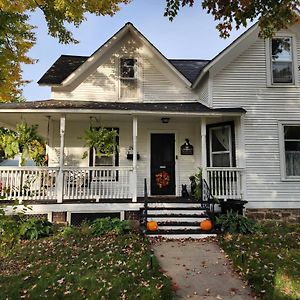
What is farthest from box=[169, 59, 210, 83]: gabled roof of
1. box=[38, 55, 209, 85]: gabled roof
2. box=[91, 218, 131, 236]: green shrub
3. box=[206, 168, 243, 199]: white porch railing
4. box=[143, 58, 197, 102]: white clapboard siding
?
box=[91, 218, 131, 236]: green shrub

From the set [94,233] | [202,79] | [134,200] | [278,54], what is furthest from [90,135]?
[278,54]

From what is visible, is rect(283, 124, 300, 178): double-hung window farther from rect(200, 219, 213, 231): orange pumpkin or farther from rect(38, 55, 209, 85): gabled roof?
rect(38, 55, 209, 85): gabled roof

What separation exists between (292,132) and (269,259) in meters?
5.65

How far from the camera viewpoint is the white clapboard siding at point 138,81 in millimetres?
11539

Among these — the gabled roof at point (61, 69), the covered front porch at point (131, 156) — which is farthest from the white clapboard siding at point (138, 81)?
the covered front porch at point (131, 156)

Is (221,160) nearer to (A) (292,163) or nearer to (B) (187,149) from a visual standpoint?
(B) (187,149)

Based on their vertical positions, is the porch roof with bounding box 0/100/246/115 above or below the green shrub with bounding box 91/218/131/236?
above

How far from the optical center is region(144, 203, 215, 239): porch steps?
793 cm

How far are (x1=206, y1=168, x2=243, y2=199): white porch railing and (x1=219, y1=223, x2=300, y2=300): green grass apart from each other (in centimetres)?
156

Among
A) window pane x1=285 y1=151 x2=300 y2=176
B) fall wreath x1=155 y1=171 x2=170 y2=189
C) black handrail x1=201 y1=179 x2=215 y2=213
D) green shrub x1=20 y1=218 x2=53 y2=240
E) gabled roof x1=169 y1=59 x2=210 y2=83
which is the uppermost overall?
gabled roof x1=169 y1=59 x2=210 y2=83

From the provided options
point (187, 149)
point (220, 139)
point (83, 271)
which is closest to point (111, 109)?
point (187, 149)

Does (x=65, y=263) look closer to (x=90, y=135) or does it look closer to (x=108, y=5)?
(x=90, y=135)

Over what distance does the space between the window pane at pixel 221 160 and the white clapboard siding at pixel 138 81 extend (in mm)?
2645

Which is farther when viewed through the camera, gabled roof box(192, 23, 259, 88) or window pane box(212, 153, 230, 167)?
window pane box(212, 153, 230, 167)
